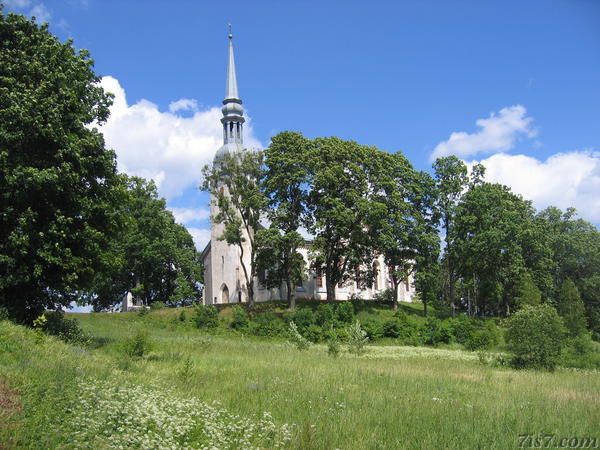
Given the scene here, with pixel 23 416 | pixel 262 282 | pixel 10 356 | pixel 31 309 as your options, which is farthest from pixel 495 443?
pixel 262 282

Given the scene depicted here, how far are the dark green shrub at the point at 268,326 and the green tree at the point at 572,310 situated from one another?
20.9m

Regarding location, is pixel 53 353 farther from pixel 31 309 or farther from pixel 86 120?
pixel 86 120

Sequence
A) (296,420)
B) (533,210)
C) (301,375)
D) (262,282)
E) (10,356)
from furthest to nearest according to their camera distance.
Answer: (533,210) < (262,282) < (301,375) < (10,356) < (296,420)

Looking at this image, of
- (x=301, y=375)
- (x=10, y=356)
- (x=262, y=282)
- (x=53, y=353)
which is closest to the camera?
(x=10, y=356)

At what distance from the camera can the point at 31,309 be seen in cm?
1977

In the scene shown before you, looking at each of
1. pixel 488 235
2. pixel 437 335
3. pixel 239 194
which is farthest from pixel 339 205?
pixel 488 235

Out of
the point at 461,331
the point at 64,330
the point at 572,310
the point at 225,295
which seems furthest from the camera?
the point at 225,295

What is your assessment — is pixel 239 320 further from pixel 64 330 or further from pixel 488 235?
pixel 488 235

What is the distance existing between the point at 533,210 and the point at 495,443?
2074 inches

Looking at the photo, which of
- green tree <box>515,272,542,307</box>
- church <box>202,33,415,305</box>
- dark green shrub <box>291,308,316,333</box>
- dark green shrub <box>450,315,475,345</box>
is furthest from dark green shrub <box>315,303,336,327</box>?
green tree <box>515,272,542,307</box>

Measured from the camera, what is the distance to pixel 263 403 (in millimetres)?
11500

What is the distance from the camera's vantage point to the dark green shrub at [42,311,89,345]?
1898 centimetres

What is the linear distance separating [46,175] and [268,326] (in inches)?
791

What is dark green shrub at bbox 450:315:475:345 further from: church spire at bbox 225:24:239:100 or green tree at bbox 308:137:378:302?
church spire at bbox 225:24:239:100
